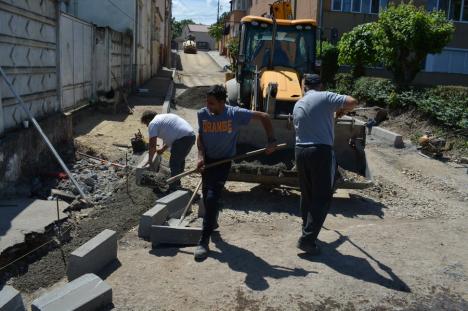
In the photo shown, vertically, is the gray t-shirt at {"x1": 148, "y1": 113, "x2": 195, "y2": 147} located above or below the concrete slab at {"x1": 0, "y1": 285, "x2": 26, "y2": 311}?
above

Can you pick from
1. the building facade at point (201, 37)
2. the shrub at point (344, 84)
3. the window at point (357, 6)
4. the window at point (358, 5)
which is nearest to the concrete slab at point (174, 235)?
the shrub at point (344, 84)

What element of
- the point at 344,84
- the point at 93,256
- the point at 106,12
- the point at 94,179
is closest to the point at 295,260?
the point at 93,256

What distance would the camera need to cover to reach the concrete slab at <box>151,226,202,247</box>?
502 centimetres

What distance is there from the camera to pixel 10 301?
3535mm

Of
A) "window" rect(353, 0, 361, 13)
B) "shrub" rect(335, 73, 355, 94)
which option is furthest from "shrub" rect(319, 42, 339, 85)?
"window" rect(353, 0, 361, 13)

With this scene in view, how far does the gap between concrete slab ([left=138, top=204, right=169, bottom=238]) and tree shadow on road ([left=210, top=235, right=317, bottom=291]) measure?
74 centimetres

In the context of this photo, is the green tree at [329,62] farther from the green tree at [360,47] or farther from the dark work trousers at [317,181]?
the dark work trousers at [317,181]

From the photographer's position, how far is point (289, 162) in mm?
7301

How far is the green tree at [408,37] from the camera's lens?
48.4 feet

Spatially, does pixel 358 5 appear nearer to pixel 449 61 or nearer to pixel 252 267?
pixel 449 61

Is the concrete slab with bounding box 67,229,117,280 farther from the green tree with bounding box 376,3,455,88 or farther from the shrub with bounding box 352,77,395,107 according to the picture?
the green tree with bounding box 376,3,455,88

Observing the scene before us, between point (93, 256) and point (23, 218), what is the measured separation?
1.45 metres

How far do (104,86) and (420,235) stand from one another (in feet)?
39.4

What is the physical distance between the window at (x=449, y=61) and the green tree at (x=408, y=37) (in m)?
10.9
